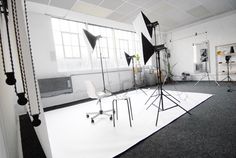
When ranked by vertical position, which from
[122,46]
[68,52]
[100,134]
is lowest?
[100,134]

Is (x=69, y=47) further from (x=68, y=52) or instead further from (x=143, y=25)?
(x=143, y=25)

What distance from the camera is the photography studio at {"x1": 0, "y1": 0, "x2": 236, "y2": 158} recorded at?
3.67ft

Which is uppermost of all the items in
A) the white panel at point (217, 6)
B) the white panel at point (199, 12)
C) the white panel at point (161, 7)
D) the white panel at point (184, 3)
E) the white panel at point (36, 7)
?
the white panel at point (217, 6)

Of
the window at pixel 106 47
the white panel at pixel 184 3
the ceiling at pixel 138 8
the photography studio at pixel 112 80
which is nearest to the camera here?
the photography studio at pixel 112 80

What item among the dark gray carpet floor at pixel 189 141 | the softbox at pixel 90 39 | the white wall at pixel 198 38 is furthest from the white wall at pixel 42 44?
the white wall at pixel 198 38

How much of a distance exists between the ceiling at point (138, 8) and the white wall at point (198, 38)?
20.5 inches

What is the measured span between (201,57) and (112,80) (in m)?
4.88

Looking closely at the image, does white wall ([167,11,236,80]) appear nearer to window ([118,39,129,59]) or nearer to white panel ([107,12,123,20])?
window ([118,39,129,59])

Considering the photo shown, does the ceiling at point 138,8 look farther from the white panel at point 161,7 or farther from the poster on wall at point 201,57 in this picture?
the poster on wall at point 201,57

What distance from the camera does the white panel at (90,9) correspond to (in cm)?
359

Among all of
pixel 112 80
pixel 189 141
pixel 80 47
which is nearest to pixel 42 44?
pixel 80 47

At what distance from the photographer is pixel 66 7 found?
3598 mm

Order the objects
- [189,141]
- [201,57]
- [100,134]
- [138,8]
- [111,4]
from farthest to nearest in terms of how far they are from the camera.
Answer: [201,57] < [138,8] < [111,4] < [100,134] < [189,141]

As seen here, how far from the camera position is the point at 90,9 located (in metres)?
3.86
